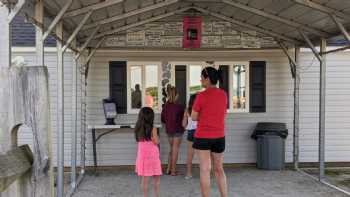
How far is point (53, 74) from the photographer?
27.2 feet

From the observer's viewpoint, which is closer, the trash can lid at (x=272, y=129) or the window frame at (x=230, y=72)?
the trash can lid at (x=272, y=129)

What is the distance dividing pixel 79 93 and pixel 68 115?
0.66 metres

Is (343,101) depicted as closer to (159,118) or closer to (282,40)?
(282,40)


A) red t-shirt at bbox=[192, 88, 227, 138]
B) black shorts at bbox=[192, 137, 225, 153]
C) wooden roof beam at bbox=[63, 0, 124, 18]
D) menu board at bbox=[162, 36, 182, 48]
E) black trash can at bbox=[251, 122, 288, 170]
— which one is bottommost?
black trash can at bbox=[251, 122, 288, 170]

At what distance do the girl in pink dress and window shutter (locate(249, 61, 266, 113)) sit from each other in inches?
157

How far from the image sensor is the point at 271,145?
8.10m

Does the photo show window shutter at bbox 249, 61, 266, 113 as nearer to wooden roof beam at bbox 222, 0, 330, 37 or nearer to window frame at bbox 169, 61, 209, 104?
window frame at bbox 169, 61, 209, 104

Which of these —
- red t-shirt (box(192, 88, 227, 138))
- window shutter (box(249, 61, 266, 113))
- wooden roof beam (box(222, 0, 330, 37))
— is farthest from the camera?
window shutter (box(249, 61, 266, 113))

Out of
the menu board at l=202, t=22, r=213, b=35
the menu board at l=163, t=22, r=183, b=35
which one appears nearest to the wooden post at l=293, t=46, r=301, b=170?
the menu board at l=202, t=22, r=213, b=35

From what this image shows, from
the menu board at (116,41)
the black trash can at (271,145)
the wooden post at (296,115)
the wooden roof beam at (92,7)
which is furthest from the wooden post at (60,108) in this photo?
the wooden post at (296,115)

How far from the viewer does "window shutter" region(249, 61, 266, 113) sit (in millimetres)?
8641

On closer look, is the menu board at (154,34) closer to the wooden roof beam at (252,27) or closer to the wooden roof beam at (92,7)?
the wooden roof beam at (252,27)

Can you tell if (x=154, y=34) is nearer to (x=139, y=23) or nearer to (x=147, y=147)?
(x=139, y=23)

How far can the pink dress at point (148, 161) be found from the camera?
5.03 m
